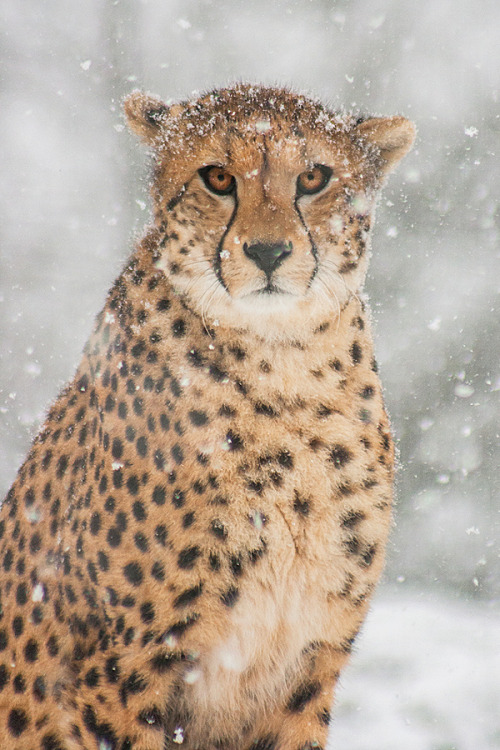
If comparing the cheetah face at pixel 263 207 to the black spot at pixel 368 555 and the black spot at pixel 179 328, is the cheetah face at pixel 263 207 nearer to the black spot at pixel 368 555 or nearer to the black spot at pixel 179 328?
the black spot at pixel 179 328

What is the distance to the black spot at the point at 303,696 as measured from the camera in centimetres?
267

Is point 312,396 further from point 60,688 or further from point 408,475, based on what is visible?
point 408,475

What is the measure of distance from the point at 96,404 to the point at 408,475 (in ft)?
12.8

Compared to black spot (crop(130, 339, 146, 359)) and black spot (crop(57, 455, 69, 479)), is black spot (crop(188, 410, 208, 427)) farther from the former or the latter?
black spot (crop(57, 455, 69, 479))

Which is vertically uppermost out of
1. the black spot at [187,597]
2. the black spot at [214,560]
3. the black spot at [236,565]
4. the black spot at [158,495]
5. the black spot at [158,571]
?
the black spot at [158,495]

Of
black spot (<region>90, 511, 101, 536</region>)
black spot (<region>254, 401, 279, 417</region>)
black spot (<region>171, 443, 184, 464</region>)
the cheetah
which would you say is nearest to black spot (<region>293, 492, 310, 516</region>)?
the cheetah

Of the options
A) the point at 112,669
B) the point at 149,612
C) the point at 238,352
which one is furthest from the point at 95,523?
the point at 238,352

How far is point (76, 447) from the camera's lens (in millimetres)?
2605

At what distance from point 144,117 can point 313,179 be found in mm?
602

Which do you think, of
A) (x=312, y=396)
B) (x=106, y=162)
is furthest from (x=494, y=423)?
(x=312, y=396)

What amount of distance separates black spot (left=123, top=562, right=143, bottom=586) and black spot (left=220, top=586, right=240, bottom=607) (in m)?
0.22

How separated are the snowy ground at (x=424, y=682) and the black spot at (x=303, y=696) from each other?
0.60 metres

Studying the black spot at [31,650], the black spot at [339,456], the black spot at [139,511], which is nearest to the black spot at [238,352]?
the black spot at [339,456]

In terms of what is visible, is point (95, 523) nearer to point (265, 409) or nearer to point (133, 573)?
point (133, 573)
